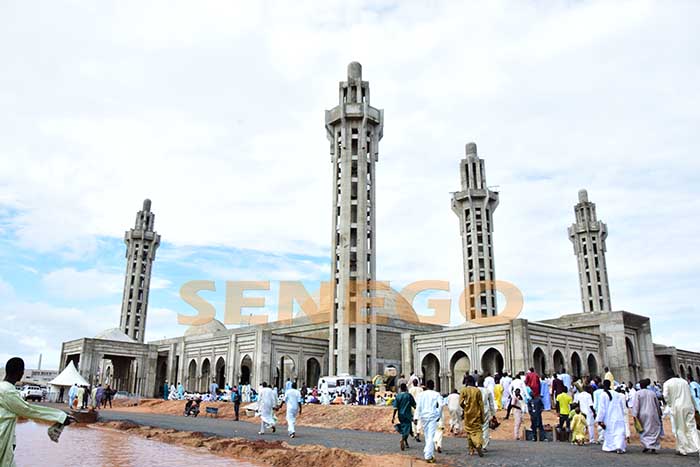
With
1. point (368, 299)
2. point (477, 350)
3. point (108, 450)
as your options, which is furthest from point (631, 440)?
point (368, 299)

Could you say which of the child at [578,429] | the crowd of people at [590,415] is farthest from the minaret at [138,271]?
the child at [578,429]

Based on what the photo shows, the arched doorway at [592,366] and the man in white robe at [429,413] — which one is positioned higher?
the arched doorway at [592,366]

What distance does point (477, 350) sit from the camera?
35.0 m

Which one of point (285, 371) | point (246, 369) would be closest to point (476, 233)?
point (285, 371)

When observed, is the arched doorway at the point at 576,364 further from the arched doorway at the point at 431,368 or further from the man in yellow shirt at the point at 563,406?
the man in yellow shirt at the point at 563,406

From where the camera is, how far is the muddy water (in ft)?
36.1

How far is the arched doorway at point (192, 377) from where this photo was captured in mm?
49438

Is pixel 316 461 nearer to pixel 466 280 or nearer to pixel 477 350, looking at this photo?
pixel 477 350

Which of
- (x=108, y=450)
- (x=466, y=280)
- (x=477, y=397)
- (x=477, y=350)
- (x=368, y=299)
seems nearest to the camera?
(x=477, y=397)

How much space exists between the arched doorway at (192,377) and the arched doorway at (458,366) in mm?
22397

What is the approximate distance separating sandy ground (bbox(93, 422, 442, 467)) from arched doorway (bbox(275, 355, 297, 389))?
28.5 meters

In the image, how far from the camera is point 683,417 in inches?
473

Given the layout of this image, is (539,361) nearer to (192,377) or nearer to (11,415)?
(192,377)

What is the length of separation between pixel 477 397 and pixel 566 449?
2988 mm
